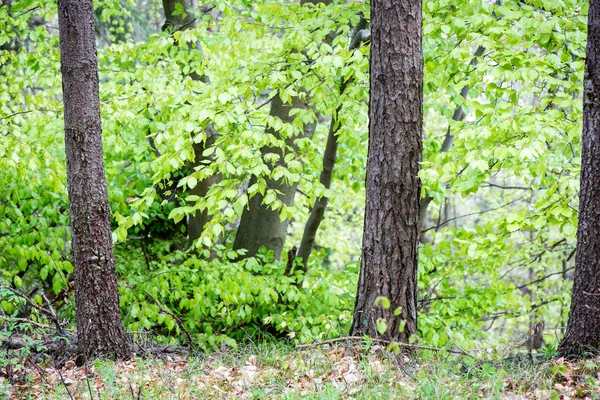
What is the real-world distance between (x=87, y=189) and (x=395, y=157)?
2662mm

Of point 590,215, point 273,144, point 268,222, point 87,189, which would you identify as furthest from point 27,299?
point 590,215

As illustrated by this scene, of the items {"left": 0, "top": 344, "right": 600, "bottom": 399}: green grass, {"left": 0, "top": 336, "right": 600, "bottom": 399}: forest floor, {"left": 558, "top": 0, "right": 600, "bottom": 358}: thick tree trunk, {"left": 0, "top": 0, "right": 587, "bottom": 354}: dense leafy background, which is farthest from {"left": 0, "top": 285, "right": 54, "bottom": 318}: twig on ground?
{"left": 558, "top": 0, "right": 600, "bottom": 358}: thick tree trunk

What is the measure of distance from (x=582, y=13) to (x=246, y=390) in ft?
15.8

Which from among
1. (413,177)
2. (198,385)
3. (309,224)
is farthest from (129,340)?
(309,224)

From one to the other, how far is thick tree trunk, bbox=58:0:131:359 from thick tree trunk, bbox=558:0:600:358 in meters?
3.84

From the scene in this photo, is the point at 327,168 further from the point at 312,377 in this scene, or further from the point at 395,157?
the point at 312,377

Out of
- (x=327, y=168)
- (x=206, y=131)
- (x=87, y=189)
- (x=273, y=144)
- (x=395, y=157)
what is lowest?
(x=87, y=189)

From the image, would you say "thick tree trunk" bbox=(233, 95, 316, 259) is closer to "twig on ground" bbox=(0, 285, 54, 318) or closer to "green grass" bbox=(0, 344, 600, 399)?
"twig on ground" bbox=(0, 285, 54, 318)

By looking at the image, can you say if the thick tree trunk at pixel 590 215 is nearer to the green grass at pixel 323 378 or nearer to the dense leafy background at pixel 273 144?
the green grass at pixel 323 378

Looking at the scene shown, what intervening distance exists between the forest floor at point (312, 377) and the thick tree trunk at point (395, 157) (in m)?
0.47

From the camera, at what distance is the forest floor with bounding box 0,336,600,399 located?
3.63m

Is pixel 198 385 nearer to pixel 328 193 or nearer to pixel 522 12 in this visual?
pixel 328 193

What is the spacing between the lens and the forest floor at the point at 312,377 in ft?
11.9

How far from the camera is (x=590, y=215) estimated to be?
398cm
